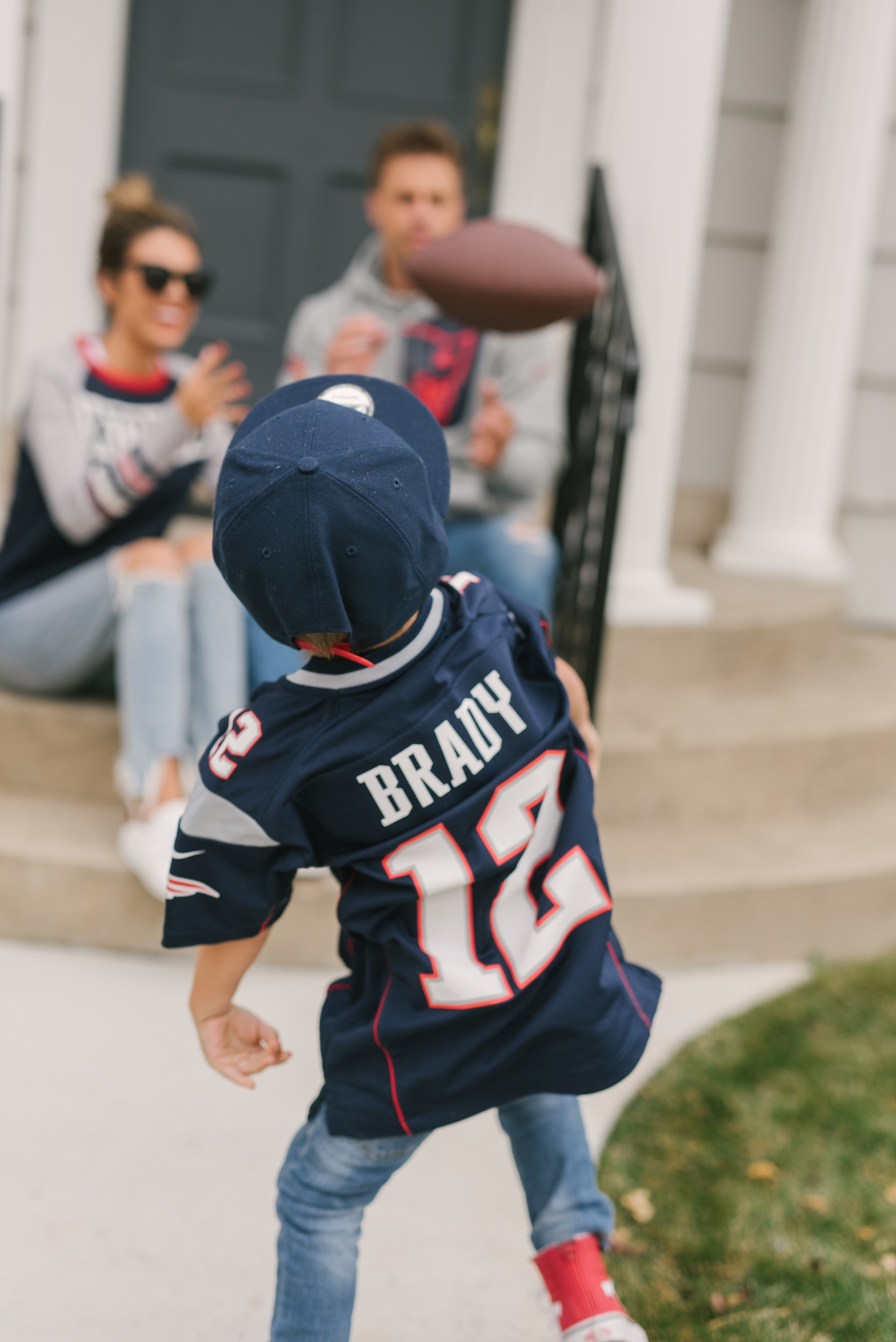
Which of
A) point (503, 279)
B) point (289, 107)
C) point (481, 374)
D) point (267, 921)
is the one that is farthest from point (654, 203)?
point (267, 921)

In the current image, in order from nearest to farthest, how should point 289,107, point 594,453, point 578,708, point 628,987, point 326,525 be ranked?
point 326,525 < point 628,987 < point 578,708 < point 594,453 < point 289,107

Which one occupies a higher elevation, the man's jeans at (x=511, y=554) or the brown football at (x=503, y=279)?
the brown football at (x=503, y=279)

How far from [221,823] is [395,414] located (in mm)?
466

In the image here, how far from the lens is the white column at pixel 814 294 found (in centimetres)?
427

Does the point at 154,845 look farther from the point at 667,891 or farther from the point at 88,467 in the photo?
the point at 667,891

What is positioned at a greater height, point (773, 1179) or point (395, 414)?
point (395, 414)

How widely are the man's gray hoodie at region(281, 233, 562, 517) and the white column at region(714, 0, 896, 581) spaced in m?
1.49

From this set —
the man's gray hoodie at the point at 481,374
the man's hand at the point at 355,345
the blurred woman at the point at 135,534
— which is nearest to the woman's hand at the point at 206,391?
the blurred woman at the point at 135,534

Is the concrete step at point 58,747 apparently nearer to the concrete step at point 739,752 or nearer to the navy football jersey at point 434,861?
the concrete step at point 739,752

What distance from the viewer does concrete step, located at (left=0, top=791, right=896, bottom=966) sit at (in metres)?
2.79

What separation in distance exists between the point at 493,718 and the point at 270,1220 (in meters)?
1.07

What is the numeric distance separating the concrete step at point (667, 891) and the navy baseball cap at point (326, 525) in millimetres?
1610

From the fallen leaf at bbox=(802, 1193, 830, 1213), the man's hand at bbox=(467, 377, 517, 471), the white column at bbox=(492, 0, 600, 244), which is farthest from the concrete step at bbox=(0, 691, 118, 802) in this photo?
the white column at bbox=(492, 0, 600, 244)

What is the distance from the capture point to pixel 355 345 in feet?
9.34
